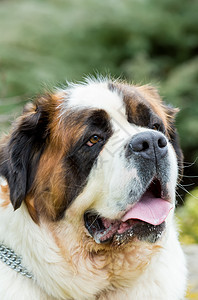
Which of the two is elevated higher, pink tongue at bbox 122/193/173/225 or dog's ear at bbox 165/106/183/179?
dog's ear at bbox 165/106/183/179

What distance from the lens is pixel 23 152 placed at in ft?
10.1

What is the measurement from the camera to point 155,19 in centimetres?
998

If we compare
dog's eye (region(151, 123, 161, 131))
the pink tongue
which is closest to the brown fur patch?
the pink tongue

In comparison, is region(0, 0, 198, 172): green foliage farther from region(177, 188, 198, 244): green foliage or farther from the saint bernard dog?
the saint bernard dog

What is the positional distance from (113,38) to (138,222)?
778cm

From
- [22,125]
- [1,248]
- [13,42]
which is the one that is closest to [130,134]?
[22,125]

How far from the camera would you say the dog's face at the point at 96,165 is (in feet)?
9.24

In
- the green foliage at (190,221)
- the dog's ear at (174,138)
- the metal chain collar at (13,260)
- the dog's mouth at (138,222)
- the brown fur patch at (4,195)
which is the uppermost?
the dog's ear at (174,138)

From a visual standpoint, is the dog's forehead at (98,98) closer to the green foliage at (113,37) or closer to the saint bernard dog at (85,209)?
the saint bernard dog at (85,209)

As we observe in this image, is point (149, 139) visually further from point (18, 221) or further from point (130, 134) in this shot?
point (18, 221)

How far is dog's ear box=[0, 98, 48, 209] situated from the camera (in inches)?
117

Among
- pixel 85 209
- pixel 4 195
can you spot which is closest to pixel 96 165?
pixel 85 209

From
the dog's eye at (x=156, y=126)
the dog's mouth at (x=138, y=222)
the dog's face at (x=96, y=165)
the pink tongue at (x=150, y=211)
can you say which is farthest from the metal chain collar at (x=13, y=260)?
the dog's eye at (x=156, y=126)

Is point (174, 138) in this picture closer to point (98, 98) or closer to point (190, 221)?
point (98, 98)
